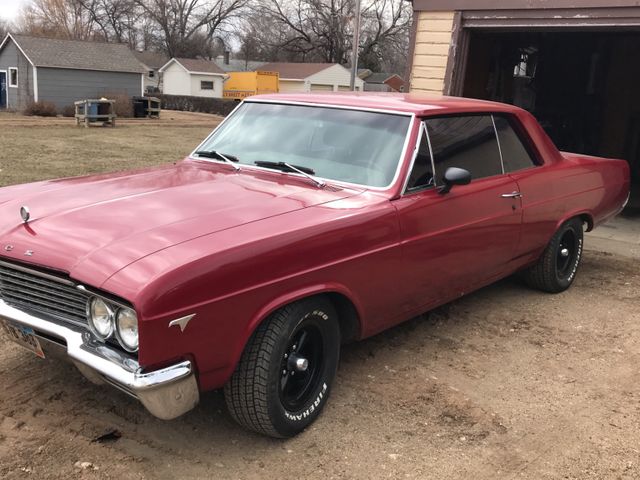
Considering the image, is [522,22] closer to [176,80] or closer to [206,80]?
[206,80]

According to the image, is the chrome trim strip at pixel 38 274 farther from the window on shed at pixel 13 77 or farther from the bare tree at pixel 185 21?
the bare tree at pixel 185 21

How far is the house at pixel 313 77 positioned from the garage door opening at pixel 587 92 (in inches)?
1430

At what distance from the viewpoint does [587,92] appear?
1370 centimetres

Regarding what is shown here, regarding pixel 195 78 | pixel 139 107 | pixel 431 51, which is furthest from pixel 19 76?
pixel 431 51

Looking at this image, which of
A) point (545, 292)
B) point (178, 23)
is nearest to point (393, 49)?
point (178, 23)

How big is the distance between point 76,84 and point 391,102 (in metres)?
32.5

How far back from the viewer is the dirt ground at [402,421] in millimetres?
2797

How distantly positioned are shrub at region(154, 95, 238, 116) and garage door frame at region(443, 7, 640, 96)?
33673 millimetres

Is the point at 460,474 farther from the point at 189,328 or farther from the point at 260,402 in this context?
the point at 189,328

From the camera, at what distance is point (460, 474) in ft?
9.19

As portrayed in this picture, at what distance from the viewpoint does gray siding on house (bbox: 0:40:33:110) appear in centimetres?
3225

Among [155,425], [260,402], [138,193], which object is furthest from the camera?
[138,193]

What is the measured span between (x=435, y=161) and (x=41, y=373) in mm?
2621

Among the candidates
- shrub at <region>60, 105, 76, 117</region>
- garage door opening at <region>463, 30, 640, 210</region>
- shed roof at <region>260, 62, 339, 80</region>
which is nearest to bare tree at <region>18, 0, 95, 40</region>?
shed roof at <region>260, 62, 339, 80</region>
